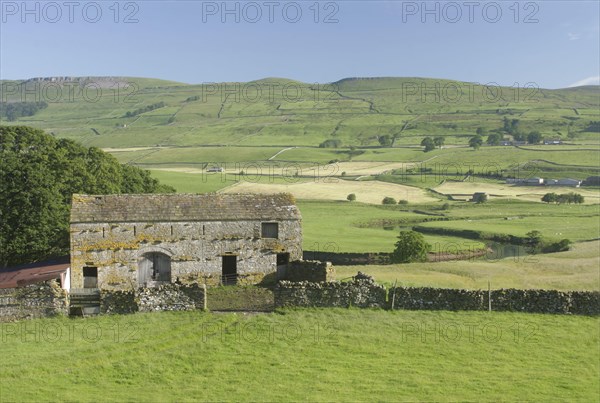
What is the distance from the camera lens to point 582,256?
54719 mm

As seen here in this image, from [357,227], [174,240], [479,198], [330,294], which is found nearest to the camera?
[330,294]

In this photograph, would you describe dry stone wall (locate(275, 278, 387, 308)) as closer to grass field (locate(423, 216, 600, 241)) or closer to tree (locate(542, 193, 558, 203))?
grass field (locate(423, 216, 600, 241))

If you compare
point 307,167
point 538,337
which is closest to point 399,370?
point 538,337

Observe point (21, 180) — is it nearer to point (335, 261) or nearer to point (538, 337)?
point (335, 261)

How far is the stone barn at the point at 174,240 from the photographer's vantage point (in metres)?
36.0

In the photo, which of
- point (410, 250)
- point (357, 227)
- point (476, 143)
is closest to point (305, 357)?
point (410, 250)

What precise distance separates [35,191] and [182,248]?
41.3 ft

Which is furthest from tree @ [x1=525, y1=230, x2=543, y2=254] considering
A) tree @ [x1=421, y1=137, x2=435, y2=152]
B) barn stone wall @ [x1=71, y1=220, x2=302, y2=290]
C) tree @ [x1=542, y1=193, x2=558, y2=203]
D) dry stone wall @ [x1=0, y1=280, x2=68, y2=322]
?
tree @ [x1=421, y1=137, x2=435, y2=152]

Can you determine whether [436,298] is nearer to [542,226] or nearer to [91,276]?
[91,276]

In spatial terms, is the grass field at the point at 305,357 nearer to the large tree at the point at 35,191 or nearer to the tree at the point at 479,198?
the large tree at the point at 35,191

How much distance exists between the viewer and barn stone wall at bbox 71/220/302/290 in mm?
35906

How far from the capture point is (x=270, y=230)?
1485 inches

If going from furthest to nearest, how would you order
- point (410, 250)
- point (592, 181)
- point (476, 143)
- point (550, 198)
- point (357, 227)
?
point (476, 143) → point (592, 181) → point (550, 198) → point (357, 227) → point (410, 250)

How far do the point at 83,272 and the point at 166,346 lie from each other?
1400 centimetres
